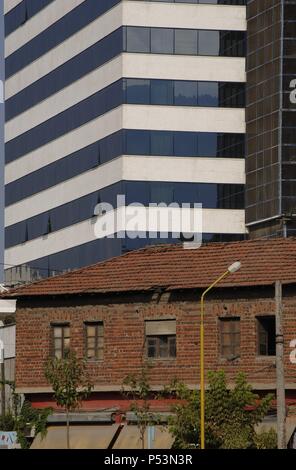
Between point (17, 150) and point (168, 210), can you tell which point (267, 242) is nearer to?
point (168, 210)

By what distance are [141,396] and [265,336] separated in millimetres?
5543

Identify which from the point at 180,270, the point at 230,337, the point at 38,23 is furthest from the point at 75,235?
the point at 230,337

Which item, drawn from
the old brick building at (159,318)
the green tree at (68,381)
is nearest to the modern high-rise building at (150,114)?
the old brick building at (159,318)

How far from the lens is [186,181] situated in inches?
3910

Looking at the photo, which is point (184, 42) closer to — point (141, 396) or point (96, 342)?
point (96, 342)

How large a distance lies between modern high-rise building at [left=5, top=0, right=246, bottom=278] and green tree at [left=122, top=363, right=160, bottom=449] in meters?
35.1

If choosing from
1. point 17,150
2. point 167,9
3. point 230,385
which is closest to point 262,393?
point 230,385

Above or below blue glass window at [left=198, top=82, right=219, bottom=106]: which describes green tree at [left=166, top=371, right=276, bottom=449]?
below

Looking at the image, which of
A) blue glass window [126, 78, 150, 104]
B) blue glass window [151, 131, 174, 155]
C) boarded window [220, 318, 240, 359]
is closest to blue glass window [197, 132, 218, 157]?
blue glass window [151, 131, 174, 155]

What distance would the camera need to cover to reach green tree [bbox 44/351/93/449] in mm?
61938

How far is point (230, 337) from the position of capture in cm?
6212

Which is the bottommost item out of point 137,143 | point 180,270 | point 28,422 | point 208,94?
point 28,422

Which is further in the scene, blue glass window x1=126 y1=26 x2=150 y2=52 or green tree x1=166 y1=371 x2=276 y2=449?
blue glass window x1=126 y1=26 x2=150 y2=52

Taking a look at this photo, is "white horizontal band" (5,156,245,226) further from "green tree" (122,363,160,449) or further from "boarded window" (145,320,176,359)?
"green tree" (122,363,160,449)
